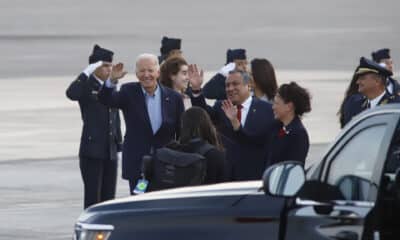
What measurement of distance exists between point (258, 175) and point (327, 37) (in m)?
35.2

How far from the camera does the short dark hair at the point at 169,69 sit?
13914 mm

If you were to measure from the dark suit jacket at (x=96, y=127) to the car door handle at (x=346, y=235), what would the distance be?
7.30 m

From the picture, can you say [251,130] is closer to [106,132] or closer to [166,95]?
[166,95]

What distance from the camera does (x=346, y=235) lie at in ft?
22.9

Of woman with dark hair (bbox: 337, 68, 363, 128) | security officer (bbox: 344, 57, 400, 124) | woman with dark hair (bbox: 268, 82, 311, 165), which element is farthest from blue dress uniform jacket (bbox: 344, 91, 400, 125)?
woman with dark hair (bbox: 268, 82, 311, 165)

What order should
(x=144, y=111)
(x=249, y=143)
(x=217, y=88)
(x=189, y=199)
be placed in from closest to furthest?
(x=189, y=199) → (x=249, y=143) → (x=144, y=111) → (x=217, y=88)

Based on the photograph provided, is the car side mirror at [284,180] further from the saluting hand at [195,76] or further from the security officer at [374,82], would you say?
the saluting hand at [195,76]

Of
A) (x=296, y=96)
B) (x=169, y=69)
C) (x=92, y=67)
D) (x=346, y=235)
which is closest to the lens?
(x=346, y=235)

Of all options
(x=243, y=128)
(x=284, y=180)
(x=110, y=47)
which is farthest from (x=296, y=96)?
(x=110, y=47)

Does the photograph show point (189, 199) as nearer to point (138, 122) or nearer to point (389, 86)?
point (389, 86)

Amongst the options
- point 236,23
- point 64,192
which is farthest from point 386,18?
point 64,192

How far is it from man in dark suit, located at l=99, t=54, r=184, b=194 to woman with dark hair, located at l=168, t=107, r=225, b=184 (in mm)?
1780

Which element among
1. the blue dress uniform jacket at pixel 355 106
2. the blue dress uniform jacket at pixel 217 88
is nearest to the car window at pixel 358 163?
the blue dress uniform jacket at pixel 355 106

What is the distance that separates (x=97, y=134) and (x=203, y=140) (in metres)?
3.28
